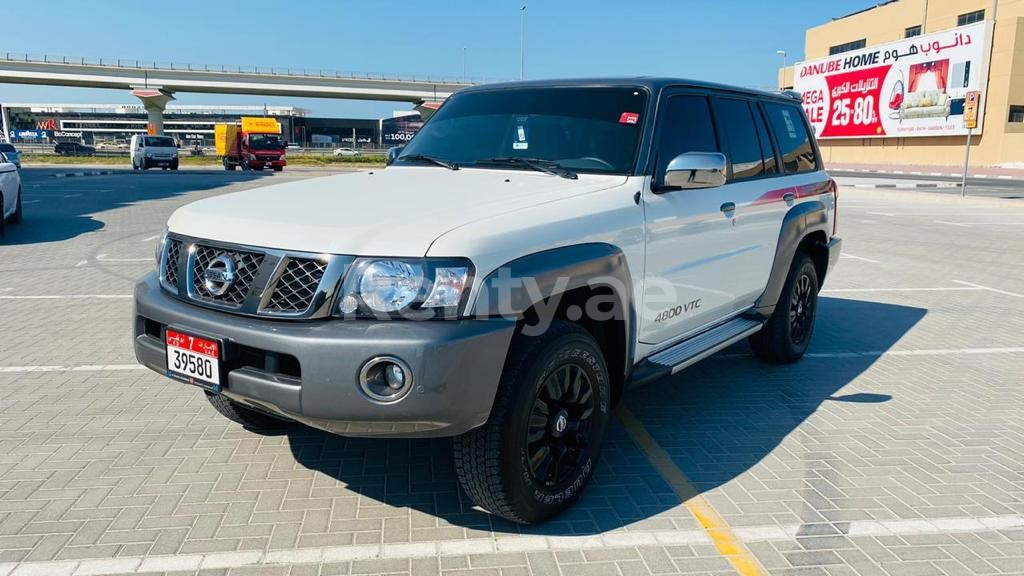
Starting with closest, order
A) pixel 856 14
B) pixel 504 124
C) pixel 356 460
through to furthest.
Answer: pixel 356 460 < pixel 504 124 < pixel 856 14

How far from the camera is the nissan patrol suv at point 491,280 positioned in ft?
9.05

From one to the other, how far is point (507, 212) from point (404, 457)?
1.60 meters

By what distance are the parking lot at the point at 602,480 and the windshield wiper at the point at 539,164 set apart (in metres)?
1.51

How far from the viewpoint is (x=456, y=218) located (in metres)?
2.96

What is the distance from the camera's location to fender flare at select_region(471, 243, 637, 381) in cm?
283

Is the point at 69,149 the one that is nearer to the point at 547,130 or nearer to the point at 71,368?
the point at 71,368

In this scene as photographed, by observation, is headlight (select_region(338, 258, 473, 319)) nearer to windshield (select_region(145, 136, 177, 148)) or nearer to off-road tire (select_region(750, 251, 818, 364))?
off-road tire (select_region(750, 251, 818, 364))

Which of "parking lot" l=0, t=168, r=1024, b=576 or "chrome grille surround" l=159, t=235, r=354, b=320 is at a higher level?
"chrome grille surround" l=159, t=235, r=354, b=320

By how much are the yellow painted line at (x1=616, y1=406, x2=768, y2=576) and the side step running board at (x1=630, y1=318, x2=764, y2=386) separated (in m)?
0.46

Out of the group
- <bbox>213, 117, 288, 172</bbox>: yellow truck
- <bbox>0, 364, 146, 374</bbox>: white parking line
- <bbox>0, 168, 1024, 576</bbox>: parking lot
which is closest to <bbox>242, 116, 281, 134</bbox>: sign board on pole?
<bbox>213, 117, 288, 172</bbox>: yellow truck

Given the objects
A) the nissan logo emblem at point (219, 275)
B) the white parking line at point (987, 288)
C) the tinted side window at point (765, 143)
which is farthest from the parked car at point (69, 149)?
the nissan logo emblem at point (219, 275)

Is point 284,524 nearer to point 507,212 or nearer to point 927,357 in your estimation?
point 507,212

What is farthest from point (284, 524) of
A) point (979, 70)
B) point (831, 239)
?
point (979, 70)

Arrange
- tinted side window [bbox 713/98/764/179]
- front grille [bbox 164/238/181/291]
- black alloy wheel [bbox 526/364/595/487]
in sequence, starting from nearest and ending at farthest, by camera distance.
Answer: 1. black alloy wheel [bbox 526/364/595/487]
2. front grille [bbox 164/238/181/291]
3. tinted side window [bbox 713/98/764/179]
